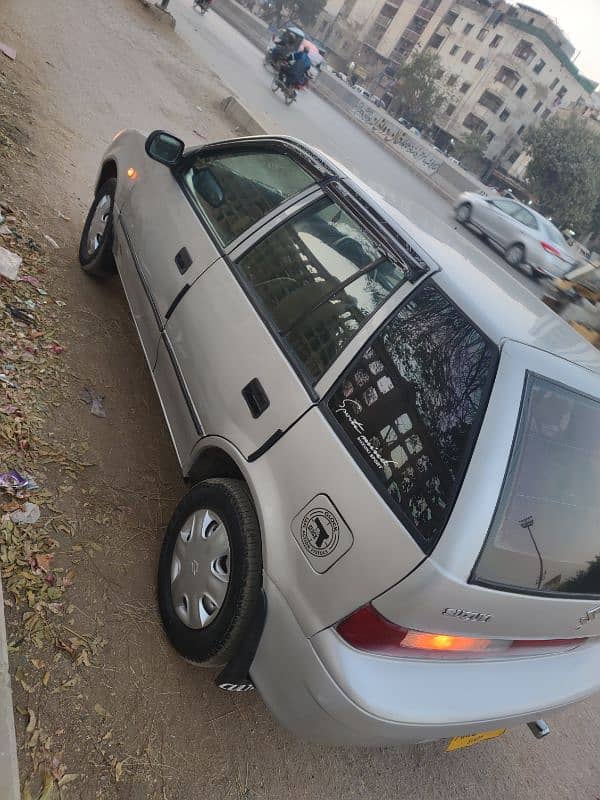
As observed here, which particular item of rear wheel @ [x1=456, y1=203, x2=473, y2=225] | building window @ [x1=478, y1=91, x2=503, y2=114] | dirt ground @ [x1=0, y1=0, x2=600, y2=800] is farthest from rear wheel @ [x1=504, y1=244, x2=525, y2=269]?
building window @ [x1=478, y1=91, x2=503, y2=114]

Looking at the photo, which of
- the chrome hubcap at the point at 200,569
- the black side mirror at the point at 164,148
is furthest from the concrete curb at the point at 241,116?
the chrome hubcap at the point at 200,569

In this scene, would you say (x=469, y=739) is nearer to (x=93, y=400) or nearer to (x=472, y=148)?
(x=93, y=400)

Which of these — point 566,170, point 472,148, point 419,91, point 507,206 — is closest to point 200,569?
point 507,206

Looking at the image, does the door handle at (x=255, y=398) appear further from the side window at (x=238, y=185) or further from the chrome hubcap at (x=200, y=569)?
the side window at (x=238, y=185)

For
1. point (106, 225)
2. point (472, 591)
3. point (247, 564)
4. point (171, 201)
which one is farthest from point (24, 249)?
point (472, 591)

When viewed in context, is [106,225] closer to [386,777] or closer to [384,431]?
[384,431]

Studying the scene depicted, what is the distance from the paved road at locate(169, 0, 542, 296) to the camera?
49.0 ft

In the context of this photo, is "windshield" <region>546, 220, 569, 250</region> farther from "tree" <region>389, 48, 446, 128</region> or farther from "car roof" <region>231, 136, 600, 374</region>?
"tree" <region>389, 48, 446, 128</region>

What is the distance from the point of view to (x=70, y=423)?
298 cm

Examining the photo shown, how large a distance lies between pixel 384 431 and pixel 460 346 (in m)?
0.39

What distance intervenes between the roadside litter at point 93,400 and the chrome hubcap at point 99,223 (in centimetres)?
130

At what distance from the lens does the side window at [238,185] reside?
9.24ft

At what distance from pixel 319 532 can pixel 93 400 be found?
1953 mm

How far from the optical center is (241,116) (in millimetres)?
11438
